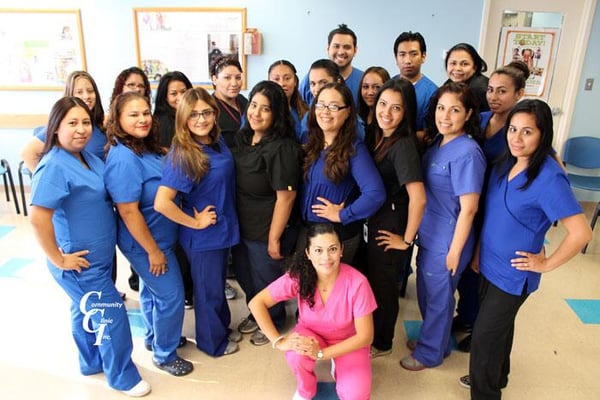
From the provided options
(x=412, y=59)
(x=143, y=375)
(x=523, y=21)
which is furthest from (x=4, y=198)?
(x=523, y=21)

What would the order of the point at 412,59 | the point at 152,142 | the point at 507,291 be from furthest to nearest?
the point at 412,59 < the point at 152,142 < the point at 507,291

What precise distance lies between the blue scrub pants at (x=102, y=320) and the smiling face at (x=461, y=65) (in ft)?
7.02

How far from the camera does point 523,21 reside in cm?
431

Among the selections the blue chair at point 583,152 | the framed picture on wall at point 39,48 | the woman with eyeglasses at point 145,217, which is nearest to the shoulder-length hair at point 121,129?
the woman with eyeglasses at point 145,217

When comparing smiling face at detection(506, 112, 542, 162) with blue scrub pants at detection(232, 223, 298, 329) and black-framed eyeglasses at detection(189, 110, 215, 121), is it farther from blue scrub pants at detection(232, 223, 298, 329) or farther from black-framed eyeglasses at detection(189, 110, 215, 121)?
black-framed eyeglasses at detection(189, 110, 215, 121)

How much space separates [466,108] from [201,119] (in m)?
1.19

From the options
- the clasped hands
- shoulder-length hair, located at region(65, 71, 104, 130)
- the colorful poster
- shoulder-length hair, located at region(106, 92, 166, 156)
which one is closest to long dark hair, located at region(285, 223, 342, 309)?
the clasped hands

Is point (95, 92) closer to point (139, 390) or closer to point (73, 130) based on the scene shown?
point (73, 130)

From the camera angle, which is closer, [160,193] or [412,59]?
[160,193]

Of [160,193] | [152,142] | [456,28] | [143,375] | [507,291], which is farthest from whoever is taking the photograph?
[456,28]

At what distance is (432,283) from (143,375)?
5.08ft

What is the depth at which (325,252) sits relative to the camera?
1845 mm

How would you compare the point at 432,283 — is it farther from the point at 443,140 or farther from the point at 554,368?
the point at 554,368

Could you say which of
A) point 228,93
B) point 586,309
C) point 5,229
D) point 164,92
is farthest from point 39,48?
point 586,309
